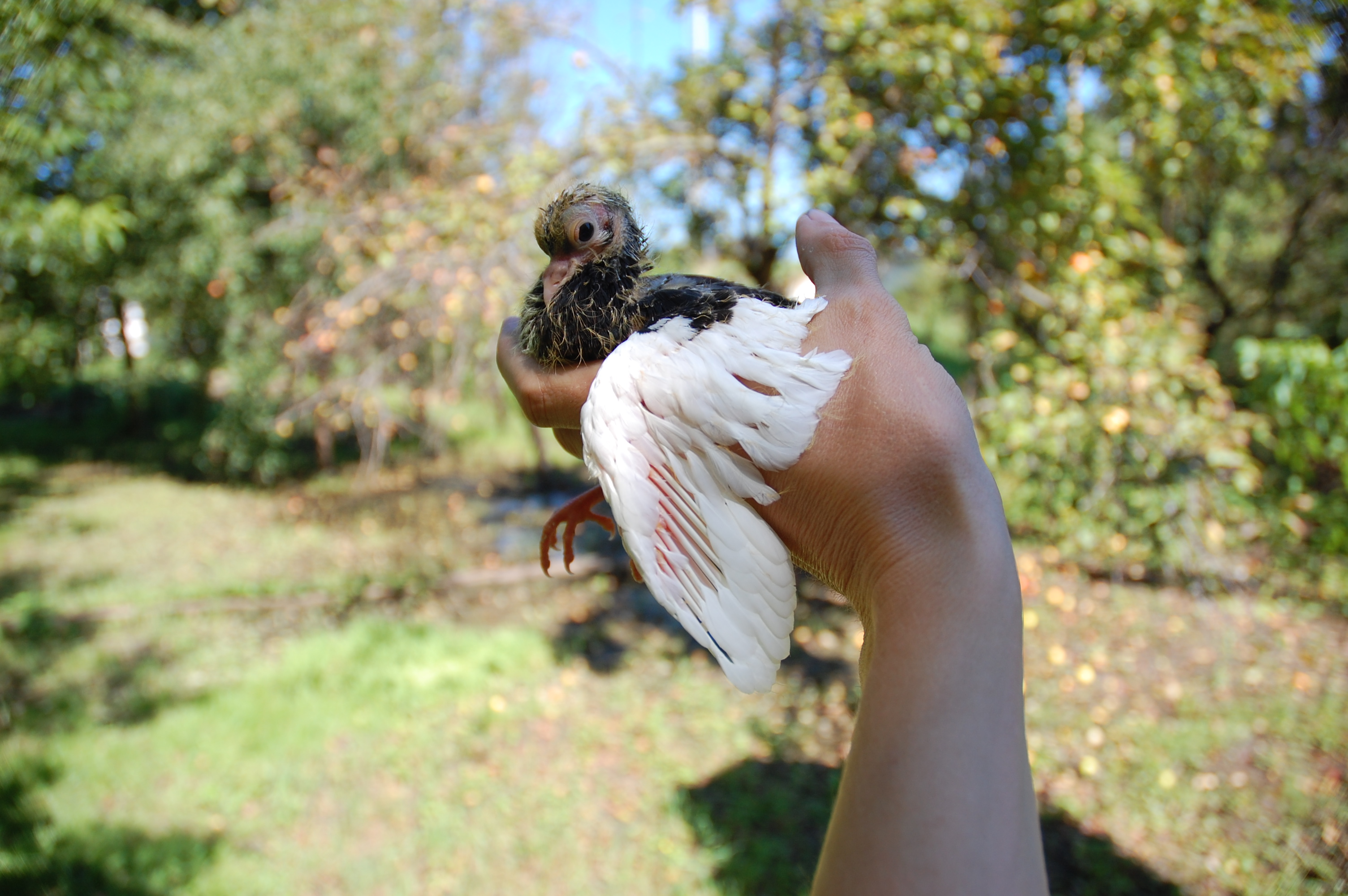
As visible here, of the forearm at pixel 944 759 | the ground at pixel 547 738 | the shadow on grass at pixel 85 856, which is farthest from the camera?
the ground at pixel 547 738

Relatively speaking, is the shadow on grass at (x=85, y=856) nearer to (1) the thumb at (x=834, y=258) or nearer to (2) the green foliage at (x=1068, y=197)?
(1) the thumb at (x=834, y=258)

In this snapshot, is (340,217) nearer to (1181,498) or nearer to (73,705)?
(73,705)

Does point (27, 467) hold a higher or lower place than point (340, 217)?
lower

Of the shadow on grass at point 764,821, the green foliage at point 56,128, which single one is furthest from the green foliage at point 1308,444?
the green foliage at point 56,128

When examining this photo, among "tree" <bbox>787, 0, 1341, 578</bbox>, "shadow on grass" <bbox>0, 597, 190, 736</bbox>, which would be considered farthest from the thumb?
"shadow on grass" <bbox>0, 597, 190, 736</bbox>

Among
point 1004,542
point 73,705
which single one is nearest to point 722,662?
point 1004,542

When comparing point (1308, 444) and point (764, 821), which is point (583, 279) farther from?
point (1308, 444)

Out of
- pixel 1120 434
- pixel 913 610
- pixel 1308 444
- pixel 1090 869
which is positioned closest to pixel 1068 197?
pixel 1120 434
